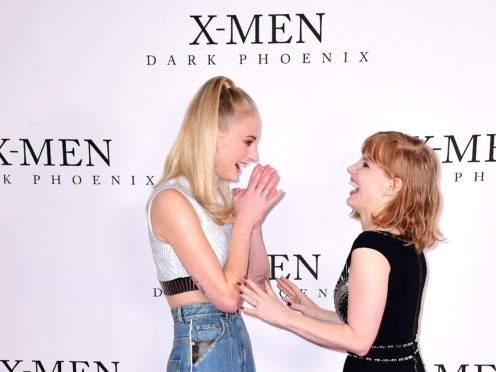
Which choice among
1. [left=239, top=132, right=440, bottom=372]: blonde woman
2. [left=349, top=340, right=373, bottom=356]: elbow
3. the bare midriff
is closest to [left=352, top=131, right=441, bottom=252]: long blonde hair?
[left=239, top=132, right=440, bottom=372]: blonde woman

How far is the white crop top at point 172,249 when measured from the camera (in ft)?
4.37

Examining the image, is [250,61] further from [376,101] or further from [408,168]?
[408,168]

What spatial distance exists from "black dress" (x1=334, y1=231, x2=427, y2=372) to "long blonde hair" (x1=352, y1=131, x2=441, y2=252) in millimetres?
44

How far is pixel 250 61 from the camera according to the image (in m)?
1.92

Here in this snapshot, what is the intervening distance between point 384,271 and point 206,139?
56 cm

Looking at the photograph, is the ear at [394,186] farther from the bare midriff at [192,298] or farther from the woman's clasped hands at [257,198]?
the bare midriff at [192,298]

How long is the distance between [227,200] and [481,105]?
108 cm

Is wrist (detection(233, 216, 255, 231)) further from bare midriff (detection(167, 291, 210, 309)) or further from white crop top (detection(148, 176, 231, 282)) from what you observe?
bare midriff (detection(167, 291, 210, 309))

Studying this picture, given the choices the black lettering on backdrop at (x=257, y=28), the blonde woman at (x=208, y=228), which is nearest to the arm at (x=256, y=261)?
the blonde woman at (x=208, y=228)

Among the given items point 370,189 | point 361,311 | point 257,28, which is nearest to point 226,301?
point 361,311

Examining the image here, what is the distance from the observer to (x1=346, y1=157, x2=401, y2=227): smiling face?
130 centimetres

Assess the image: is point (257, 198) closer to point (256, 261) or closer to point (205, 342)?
point (256, 261)

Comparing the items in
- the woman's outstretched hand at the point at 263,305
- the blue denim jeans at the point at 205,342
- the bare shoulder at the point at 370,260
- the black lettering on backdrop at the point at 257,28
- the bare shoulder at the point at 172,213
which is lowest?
the blue denim jeans at the point at 205,342

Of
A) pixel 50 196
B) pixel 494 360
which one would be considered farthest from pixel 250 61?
pixel 494 360
